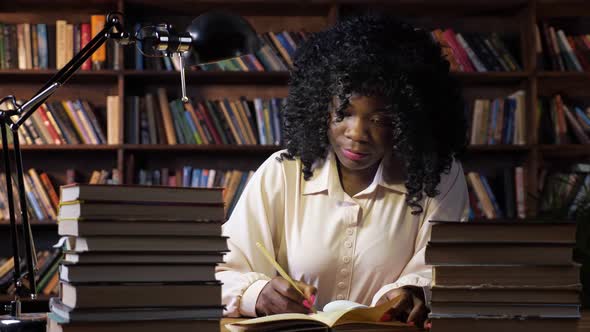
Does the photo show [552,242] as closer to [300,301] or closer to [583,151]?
[300,301]

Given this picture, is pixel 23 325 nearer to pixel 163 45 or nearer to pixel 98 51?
pixel 163 45

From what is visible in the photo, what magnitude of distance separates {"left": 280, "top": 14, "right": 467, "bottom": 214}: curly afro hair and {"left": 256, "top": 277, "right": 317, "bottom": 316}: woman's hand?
17.3 inches

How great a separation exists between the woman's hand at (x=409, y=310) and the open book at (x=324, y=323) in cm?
8

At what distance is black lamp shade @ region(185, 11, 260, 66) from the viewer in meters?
1.27

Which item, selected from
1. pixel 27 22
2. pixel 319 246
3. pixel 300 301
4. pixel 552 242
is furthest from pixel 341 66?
pixel 27 22

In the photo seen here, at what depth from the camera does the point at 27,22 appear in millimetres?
3846

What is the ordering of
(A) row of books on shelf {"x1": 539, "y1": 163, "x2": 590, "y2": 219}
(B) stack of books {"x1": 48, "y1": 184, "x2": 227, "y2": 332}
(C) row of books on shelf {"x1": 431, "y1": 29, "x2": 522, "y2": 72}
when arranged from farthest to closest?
(C) row of books on shelf {"x1": 431, "y1": 29, "x2": 522, "y2": 72} → (A) row of books on shelf {"x1": 539, "y1": 163, "x2": 590, "y2": 219} → (B) stack of books {"x1": 48, "y1": 184, "x2": 227, "y2": 332}

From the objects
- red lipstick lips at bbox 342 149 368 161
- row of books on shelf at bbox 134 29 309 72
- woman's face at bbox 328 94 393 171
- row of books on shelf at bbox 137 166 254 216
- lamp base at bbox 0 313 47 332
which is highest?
row of books on shelf at bbox 134 29 309 72

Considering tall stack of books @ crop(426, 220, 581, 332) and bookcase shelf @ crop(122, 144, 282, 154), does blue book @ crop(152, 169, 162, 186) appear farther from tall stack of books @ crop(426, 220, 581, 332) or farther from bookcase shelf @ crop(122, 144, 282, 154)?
tall stack of books @ crop(426, 220, 581, 332)

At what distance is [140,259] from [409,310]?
0.51 m

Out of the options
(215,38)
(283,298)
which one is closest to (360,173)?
(283,298)

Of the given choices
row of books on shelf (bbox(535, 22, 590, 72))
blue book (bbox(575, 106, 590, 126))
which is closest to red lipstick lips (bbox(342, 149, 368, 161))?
row of books on shelf (bbox(535, 22, 590, 72))

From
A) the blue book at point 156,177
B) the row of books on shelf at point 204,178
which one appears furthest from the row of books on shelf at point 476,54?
the blue book at point 156,177

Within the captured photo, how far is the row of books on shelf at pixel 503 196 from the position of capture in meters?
3.72
